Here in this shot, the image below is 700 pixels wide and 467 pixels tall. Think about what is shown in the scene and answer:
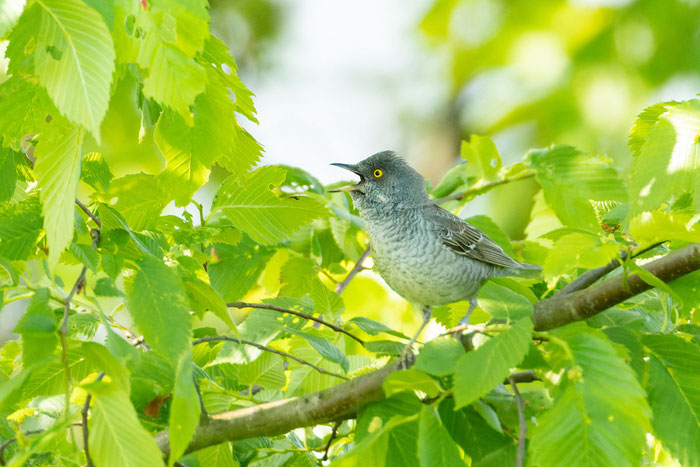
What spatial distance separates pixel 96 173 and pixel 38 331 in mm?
996

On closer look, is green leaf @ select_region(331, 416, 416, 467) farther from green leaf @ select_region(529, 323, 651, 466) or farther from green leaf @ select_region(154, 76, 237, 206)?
green leaf @ select_region(154, 76, 237, 206)

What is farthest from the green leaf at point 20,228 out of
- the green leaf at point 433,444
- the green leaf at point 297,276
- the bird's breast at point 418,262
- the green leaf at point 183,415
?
the bird's breast at point 418,262

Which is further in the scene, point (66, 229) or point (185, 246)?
point (185, 246)

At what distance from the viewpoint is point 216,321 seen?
5.59 meters

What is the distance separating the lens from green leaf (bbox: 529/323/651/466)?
131 centimetres

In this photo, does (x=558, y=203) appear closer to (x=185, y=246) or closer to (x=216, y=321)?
(x=185, y=246)

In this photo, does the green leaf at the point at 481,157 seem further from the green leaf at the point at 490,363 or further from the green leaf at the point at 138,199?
the green leaf at the point at 490,363

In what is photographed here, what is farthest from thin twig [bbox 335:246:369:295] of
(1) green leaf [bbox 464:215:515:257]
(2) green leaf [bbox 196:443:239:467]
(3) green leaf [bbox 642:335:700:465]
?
(3) green leaf [bbox 642:335:700:465]

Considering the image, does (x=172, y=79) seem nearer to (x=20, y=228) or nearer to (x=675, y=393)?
(x=20, y=228)

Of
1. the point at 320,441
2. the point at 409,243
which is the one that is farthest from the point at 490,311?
the point at 409,243

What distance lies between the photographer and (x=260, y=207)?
223cm

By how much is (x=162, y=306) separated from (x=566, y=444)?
85 cm

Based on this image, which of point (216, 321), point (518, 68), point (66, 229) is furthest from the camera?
point (216, 321)

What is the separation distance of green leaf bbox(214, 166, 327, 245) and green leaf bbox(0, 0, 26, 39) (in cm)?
103
